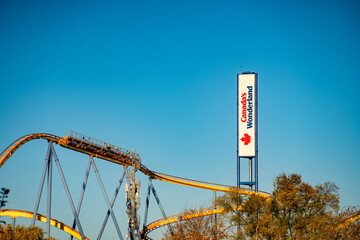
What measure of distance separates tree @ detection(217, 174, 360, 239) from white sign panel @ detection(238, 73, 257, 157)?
2992cm

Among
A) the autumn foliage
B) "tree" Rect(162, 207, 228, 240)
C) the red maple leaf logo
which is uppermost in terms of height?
the red maple leaf logo

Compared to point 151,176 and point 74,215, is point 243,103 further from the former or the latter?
point 74,215

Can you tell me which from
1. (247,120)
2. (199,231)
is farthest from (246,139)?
(199,231)

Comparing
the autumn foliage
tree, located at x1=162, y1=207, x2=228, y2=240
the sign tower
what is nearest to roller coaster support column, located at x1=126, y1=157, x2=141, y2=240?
tree, located at x1=162, y1=207, x2=228, y2=240

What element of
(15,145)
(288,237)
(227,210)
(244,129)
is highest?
(244,129)

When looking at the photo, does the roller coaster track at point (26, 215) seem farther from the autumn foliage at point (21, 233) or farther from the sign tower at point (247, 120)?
the sign tower at point (247, 120)

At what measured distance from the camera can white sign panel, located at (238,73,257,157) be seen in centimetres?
8775

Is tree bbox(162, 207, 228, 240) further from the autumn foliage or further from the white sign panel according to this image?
the white sign panel

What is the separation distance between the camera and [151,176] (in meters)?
72.4

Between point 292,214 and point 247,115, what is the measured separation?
35514mm

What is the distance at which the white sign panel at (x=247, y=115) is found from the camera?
87750 mm

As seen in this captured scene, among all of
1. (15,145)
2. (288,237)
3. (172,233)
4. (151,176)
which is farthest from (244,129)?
(15,145)

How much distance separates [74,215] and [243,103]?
1572 inches

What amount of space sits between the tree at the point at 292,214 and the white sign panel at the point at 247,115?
29.9 meters
